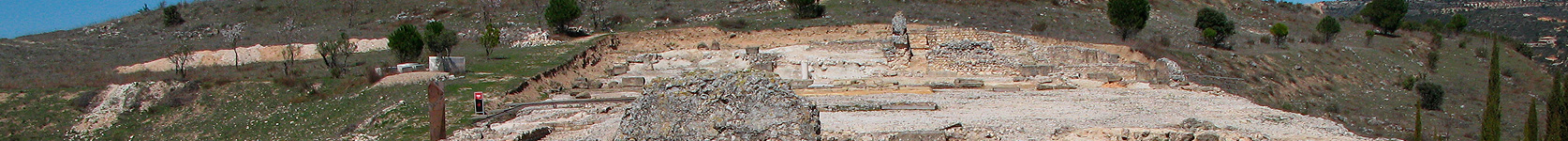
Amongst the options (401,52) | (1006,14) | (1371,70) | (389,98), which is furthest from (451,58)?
(1371,70)

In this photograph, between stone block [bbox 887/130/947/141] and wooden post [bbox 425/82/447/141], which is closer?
stone block [bbox 887/130/947/141]

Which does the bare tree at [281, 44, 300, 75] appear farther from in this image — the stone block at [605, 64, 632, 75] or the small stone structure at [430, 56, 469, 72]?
the stone block at [605, 64, 632, 75]

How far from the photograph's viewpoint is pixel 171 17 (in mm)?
51656

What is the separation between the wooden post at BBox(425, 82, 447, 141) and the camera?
14.7 m

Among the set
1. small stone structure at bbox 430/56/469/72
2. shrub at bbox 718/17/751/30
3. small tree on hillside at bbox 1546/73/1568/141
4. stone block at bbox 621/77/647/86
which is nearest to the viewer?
small tree on hillside at bbox 1546/73/1568/141

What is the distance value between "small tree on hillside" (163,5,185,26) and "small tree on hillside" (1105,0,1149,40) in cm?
2917

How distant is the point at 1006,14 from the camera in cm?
4278

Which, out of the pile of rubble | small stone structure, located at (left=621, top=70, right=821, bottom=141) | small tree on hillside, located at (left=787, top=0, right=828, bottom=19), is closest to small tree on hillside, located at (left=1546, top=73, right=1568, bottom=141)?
small stone structure, located at (left=621, top=70, right=821, bottom=141)

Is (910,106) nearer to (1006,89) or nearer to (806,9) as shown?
(1006,89)

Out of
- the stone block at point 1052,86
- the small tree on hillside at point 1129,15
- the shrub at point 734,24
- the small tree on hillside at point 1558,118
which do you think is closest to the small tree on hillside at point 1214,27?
the small tree on hillside at point 1129,15

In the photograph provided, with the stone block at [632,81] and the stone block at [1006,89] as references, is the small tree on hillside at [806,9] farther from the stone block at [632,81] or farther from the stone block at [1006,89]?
the stone block at [1006,89]

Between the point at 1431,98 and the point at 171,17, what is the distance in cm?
3831

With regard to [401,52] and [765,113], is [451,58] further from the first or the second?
[765,113]

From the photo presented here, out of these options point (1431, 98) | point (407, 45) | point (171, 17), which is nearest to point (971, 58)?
point (1431, 98)
